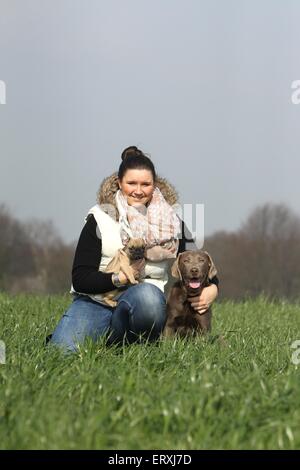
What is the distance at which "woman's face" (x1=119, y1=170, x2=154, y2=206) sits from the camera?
229 inches

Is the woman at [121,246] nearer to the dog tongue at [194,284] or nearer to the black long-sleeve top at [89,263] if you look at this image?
the black long-sleeve top at [89,263]

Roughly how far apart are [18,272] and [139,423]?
11936 mm

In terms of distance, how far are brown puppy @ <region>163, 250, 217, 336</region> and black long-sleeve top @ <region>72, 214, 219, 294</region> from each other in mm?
508

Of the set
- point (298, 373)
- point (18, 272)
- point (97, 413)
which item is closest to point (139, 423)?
point (97, 413)

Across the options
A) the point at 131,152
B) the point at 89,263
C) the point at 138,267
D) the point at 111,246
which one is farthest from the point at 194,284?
the point at 131,152

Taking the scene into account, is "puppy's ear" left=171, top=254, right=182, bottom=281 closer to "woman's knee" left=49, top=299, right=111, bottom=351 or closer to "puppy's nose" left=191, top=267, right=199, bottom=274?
"puppy's nose" left=191, top=267, right=199, bottom=274

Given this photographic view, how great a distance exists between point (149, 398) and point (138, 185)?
2.18m

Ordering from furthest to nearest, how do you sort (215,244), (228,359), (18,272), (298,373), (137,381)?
(215,244) → (18,272) → (228,359) → (298,373) → (137,381)

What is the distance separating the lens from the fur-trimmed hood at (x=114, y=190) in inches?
237

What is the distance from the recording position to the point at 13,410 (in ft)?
12.5

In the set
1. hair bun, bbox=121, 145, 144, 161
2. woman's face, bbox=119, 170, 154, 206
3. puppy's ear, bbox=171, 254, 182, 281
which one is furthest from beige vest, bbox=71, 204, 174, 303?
hair bun, bbox=121, 145, 144, 161

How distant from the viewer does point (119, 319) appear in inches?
229

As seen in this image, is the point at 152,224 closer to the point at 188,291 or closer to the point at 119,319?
the point at 188,291

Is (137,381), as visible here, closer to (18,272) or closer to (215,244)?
(18,272)
